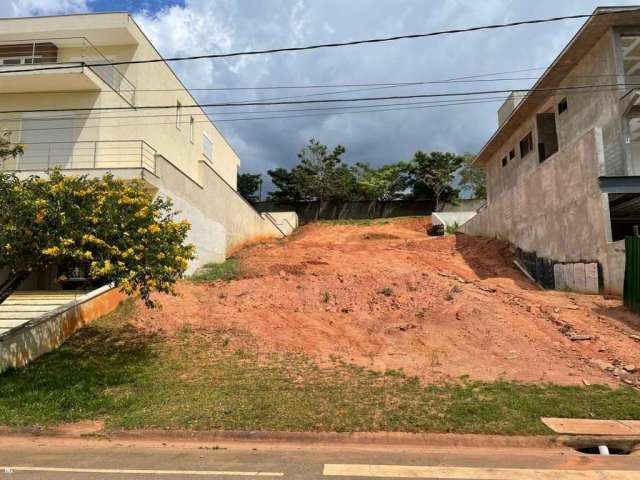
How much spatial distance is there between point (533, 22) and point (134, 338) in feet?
35.1

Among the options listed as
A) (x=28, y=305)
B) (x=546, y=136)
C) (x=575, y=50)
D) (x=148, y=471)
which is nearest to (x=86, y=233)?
(x=148, y=471)

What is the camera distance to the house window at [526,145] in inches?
875

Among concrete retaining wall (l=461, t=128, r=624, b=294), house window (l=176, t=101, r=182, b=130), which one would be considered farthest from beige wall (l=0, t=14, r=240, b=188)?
concrete retaining wall (l=461, t=128, r=624, b=294)

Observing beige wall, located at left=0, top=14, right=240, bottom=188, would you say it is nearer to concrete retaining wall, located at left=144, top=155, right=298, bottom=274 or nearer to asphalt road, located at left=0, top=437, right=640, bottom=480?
concrete retaining wall, located at left=144, top=155, right=298, bottom=274

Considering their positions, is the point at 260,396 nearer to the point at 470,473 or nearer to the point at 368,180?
the point at 470,473

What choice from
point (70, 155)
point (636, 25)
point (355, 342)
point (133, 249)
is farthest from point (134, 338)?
point (636, 25)

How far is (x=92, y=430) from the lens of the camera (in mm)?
6934

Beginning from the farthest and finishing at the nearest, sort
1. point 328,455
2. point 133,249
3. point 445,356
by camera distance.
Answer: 1. point 445,356
2. point 133,249
3. point 328,455

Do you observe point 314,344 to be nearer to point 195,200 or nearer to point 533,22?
point 533,22

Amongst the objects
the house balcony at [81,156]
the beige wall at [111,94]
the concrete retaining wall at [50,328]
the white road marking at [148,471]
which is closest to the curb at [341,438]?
the white road marking at [148,471]

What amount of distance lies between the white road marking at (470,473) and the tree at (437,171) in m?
36.5

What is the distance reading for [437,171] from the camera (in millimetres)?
40031

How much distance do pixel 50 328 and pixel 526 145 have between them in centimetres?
2119

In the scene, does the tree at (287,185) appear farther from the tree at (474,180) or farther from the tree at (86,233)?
the tree at (86,233)
